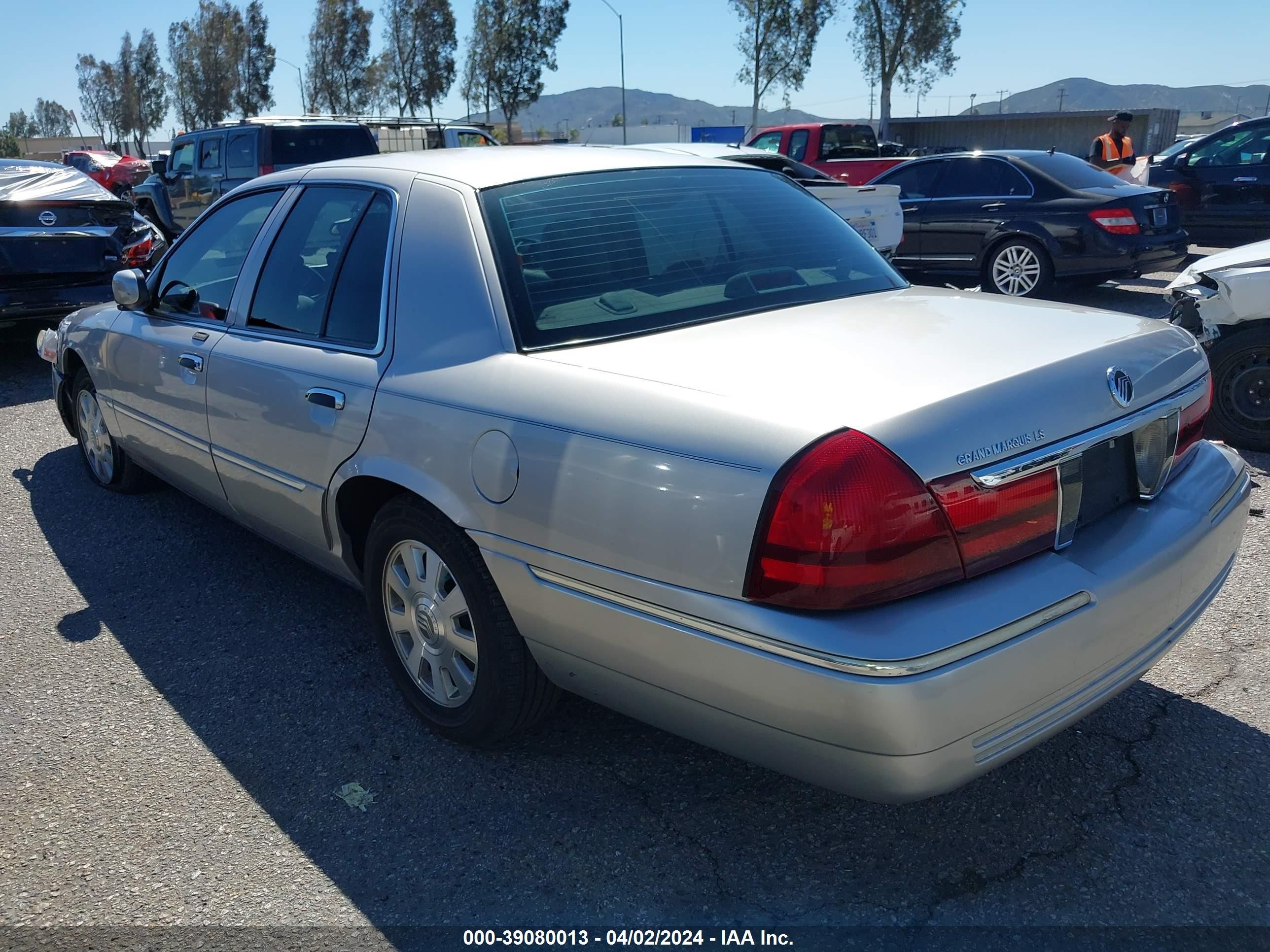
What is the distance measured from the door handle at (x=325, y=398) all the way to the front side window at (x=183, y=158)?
13.6 meters

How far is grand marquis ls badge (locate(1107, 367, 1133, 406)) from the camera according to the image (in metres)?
2.36

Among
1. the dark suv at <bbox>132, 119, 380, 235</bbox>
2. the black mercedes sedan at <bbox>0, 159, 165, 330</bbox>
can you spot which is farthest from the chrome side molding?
the dark suv at <bbox>132, 119, 380, 235</bbox>

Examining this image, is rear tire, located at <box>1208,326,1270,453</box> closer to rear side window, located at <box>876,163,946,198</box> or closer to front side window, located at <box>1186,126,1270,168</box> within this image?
rear side window, located at <box>876,163,946,198</box>

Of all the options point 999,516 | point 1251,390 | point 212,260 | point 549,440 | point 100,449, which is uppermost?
point 212,260

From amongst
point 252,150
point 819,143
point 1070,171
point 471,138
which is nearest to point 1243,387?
point 1070,171

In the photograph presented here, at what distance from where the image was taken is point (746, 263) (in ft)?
10.3

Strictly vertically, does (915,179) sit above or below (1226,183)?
above

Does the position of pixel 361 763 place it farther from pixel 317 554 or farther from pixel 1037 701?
pixel 1037 701

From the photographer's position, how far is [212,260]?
4.17 metres

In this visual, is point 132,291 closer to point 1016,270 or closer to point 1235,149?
point 1016,270

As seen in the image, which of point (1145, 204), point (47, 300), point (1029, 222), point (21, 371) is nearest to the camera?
point (47, 300)

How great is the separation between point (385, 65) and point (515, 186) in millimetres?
61217

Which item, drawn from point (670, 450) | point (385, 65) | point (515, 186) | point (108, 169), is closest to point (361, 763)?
point (670, 450)

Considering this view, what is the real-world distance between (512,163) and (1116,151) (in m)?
11.2
